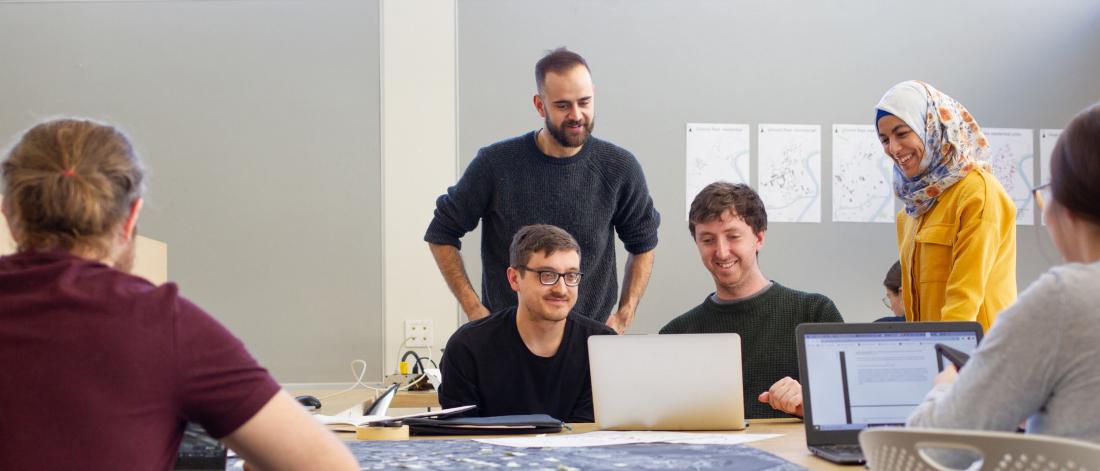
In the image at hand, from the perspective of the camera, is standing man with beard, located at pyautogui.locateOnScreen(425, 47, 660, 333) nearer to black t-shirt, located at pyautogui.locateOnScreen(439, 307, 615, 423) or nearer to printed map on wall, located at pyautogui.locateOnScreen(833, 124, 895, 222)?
black t-shirt, located at pyautogui.locateOnScreen(439, 307, 615, 423)

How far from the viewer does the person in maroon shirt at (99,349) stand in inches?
43.0

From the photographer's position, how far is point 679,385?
217 cm

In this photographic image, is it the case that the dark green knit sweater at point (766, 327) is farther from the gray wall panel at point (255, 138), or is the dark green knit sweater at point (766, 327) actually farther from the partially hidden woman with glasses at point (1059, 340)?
the gray wall panel at point (255, 138)

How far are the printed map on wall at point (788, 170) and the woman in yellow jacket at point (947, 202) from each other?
1.89 meters

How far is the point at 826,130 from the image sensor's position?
455 centimetres

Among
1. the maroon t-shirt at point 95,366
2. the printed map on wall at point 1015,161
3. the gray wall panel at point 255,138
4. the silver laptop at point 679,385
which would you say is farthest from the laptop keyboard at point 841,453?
the printed map on wall at point 1015,161

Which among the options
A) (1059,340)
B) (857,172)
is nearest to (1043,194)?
(1059,340)

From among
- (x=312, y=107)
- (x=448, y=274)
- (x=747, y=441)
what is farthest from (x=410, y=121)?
(x=747, y=441)

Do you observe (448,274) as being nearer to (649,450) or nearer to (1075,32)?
(649,450)

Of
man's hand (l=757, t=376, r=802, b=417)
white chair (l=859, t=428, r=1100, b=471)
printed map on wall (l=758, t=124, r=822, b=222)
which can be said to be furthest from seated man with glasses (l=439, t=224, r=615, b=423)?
printed map on wall (l=758, t=124, r=822, b=222)

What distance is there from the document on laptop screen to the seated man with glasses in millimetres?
858

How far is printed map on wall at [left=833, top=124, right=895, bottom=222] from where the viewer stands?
4.55 metres

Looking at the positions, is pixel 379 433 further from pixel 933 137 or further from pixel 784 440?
pixel 933 137

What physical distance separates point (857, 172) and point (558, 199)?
1.96 m
